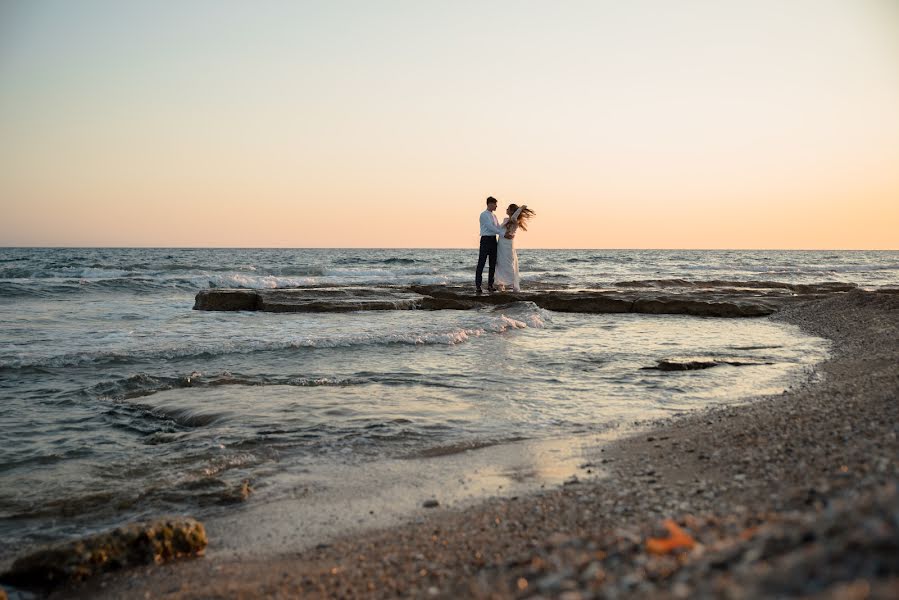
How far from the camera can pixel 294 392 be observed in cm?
698

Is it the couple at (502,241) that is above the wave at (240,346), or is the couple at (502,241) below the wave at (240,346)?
above

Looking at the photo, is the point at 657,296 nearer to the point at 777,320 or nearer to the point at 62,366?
the point at 777,320

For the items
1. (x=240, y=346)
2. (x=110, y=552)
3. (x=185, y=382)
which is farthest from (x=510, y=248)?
(x=110, y=552)

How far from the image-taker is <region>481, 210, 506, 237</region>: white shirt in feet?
49.6

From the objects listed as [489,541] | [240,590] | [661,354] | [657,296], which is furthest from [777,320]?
[240,590]

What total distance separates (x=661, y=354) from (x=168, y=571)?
7.14 metres

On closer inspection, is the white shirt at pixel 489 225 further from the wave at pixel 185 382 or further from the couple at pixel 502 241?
the wave at pixel 185 382

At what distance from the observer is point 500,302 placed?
14719mm

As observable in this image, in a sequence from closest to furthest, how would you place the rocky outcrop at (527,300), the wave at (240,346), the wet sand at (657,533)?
1. the wet sand at (657,533)
2. the wave at (240,346)
3. the rocky outcrop at (527,300)

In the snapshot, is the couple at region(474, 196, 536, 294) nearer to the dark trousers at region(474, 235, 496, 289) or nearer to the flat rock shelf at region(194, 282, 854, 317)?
the dark trousers at region(474, 235, 496, 289)

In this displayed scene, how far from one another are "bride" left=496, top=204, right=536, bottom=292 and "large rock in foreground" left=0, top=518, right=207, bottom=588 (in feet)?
40.9

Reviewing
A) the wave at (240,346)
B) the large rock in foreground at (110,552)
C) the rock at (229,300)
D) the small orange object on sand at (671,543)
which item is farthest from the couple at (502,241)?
the small orange object on sand at (671,543)

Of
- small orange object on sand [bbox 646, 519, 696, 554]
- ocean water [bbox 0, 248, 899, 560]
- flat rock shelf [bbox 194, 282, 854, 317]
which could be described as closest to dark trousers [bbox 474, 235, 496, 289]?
flat rock shelf [bbox 194, 282, 854, 317]

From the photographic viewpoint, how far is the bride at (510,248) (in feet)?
49.8
